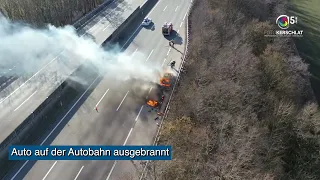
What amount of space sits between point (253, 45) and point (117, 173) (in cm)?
3825

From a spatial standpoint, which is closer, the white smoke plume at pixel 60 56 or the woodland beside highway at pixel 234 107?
the woodland beside highway at pixel 234 107

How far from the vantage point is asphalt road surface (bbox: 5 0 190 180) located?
34094 mm

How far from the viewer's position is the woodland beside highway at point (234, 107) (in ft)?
107

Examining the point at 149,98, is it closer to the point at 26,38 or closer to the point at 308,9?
the point at 26,38

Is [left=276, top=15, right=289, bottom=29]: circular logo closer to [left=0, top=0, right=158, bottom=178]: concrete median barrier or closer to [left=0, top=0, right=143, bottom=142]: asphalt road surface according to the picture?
[left=0, top=0, right=143, bottom=142]: asphalt road surface

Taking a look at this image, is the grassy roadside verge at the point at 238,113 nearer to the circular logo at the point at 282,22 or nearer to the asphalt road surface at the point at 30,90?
the circular logo at the point at 282,22

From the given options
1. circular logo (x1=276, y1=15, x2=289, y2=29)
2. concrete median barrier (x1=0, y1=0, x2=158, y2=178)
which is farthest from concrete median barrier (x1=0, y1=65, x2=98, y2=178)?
circular logo (x1=276, y1=15, x2=289, y2=29)

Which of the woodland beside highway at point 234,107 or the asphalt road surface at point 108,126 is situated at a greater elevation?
the woodland beside highway at point 234,107

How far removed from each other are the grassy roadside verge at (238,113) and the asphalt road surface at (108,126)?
4114 millimetres

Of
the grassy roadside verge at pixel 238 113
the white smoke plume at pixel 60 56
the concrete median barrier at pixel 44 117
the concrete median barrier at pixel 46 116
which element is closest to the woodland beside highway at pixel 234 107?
the grassy roadside verge at pixel 238 113

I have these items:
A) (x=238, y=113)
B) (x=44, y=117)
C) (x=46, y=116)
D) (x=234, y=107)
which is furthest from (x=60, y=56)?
(x=238, y=113)

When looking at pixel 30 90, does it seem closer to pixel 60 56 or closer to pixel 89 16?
pixel 60 56

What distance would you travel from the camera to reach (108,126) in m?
40.3

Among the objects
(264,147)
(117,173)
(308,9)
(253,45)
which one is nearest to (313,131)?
(264,147)
